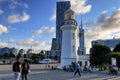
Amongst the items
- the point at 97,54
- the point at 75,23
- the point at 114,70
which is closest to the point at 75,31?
the point at 75,23

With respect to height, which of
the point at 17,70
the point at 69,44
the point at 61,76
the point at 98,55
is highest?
the point at 69,44

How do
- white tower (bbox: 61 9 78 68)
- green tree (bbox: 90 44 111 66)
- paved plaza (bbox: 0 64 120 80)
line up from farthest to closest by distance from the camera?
1. green tree (bbox: 90 44 111 66)
2. white tower (bbox: 61 9 78 68)
3. paved plaza (bbox: 0 64 120 80)

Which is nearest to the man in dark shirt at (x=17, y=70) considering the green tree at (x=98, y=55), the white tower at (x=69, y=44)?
the white tower at (x=69, y=44)

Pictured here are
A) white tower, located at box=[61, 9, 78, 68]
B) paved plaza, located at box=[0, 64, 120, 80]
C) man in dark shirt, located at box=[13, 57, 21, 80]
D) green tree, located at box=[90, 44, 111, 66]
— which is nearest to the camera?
man in dark shirt, located at box=[13, 57, 21, 80]

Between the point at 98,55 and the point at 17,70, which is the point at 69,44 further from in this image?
the point at 17,70

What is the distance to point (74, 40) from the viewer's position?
182 ft

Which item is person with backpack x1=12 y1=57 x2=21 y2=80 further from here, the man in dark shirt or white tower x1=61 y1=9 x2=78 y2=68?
white tower x1=61 y1=9 x2=78 y2=68

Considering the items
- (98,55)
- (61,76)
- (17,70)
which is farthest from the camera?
(98,55)

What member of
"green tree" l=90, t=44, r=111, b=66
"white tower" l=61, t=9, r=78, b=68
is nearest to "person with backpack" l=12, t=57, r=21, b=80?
"white tower" l=61, t=9, r=78, b=68

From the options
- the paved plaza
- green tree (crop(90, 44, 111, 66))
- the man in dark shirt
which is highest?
green tree (crop(90, 44, 111, 66))

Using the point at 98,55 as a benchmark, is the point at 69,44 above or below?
above

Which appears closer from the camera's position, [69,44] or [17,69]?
[17,69]

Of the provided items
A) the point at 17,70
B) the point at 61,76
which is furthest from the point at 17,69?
the point at 61,76

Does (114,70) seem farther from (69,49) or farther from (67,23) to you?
(67,23)
